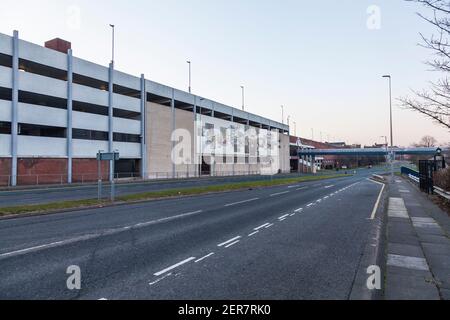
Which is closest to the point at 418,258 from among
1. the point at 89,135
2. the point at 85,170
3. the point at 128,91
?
the point at 85,170

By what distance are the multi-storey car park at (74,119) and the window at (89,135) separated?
0.41 ft

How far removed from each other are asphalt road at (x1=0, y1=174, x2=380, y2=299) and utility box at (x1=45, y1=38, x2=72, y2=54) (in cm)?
3238

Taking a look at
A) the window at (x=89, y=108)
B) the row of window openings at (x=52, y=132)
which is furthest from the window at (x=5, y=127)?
the window at (x=89, y=108)

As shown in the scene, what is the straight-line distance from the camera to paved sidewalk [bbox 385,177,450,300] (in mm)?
4852

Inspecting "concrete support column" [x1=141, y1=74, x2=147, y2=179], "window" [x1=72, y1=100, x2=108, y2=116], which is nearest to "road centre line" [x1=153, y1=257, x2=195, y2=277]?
"window" [x1=72, y1=100, x2=108, y2=116]

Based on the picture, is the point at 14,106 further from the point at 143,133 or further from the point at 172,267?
the point at 172,267

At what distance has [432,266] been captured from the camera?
6.12 meters

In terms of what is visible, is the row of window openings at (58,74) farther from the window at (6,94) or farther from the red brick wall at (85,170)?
the red brick wall at (85,170)

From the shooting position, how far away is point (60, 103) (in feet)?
125

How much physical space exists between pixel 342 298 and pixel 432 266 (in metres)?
2.74

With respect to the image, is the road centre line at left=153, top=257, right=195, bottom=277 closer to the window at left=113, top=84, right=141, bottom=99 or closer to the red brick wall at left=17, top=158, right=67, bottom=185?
the red brick wall at left=17, top=158, right=67, bottom=185

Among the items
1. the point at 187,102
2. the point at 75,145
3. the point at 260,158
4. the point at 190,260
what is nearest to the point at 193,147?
the point at 187,102

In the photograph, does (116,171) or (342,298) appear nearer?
(342,298)
